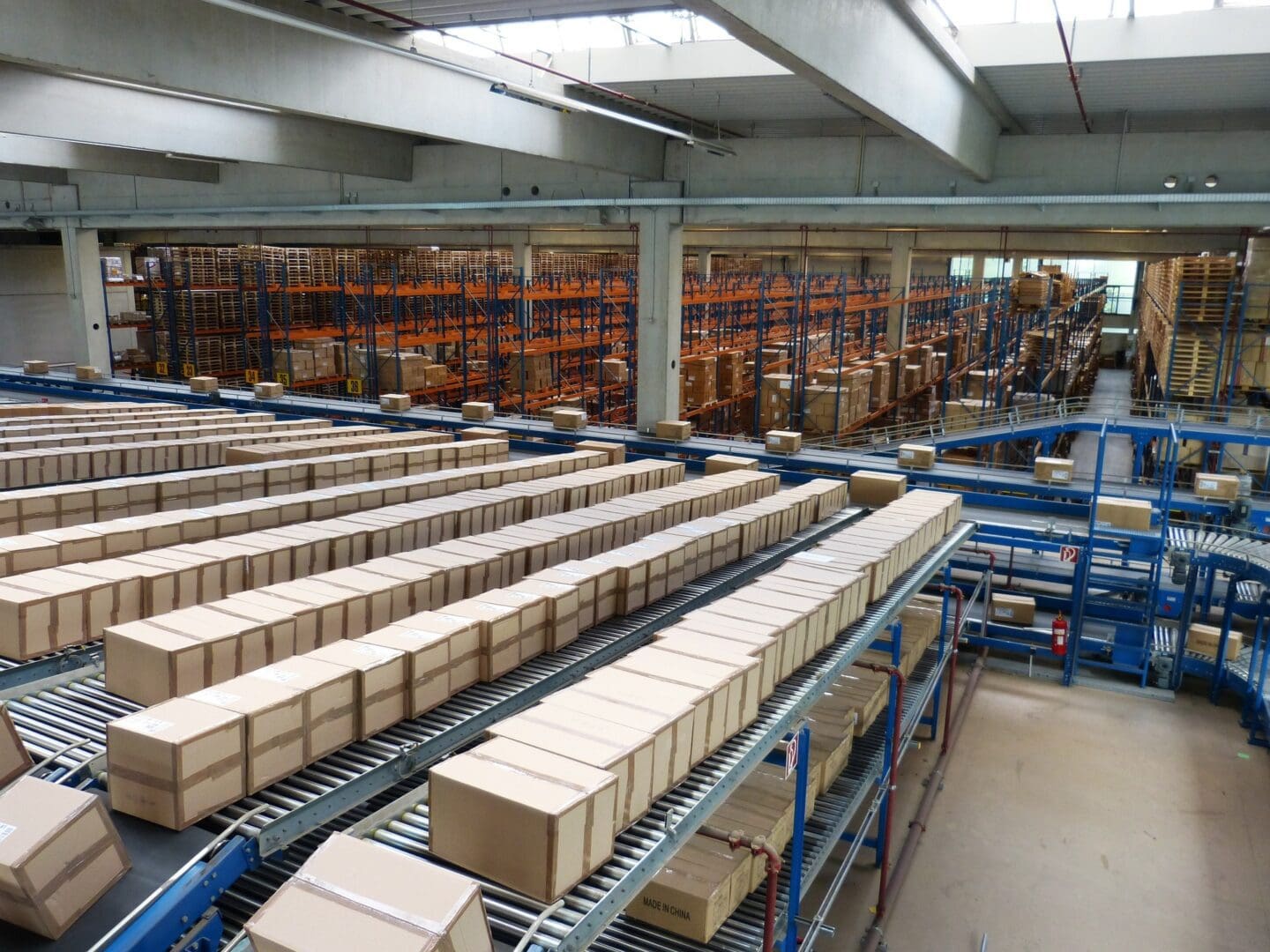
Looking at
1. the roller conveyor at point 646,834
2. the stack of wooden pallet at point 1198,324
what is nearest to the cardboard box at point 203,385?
the roller conveyor at point 646,834

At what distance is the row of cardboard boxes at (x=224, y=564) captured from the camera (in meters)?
4.27

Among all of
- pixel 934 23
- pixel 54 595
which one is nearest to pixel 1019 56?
pixel 934 23

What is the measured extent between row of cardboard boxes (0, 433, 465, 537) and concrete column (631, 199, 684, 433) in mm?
3770

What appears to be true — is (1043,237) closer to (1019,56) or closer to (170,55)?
(1019,56)

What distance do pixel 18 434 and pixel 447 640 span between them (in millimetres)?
7402

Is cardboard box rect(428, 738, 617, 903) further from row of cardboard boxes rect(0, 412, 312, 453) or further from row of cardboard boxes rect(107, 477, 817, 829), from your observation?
row of cardboard boxes rect(0, 412, 312, 453)

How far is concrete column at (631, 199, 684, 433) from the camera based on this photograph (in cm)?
1261

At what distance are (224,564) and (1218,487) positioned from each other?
420 inches

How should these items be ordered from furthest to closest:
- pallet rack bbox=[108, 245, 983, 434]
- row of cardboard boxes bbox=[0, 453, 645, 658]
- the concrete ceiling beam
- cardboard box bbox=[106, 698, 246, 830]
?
pallet rack bbox=[108, 245, 983, 434]
the concrete ceiling beam
row of cardboard boxes bbox=[0, 453, 645, 658]
cardboard box bbox=[106, 698, 246, 830]

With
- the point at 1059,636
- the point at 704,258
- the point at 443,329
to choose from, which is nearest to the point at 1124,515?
the point at 1059,636

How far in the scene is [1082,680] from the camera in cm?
1022

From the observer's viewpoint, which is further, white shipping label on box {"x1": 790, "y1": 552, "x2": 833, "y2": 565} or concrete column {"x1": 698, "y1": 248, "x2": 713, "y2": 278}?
concrete column {"x1": 698, "y1": 248, "x2": 713, "y2": 278}

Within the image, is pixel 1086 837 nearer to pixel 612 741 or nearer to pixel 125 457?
pixel 612 741

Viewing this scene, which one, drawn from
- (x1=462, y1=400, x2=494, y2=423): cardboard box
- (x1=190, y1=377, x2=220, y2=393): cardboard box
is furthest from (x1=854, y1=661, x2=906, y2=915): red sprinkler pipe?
(x1=190, y1=377, x2=220, y2=393): cardboard box
